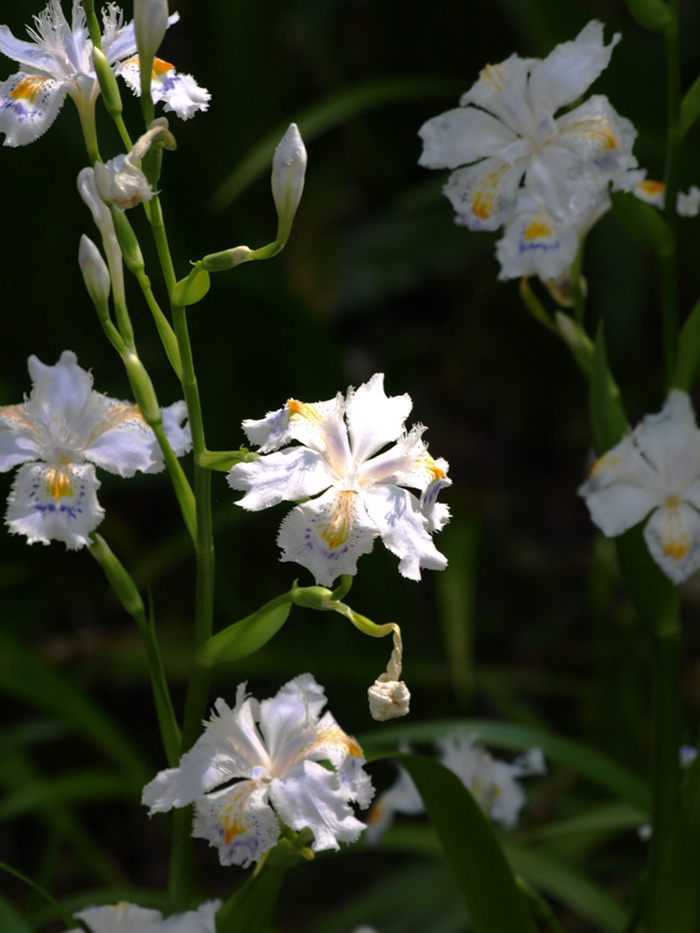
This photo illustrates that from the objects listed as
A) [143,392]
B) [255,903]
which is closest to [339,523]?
[143,392]

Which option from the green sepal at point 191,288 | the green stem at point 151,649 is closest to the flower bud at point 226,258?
the green sepal at point 191,288

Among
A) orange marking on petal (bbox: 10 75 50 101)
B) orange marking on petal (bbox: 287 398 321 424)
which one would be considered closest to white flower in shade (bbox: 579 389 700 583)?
orange marking on petal (bbox: 287 398 321 424)

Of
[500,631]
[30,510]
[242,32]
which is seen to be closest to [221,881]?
[500,631]

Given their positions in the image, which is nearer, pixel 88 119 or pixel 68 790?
pixel 88 119

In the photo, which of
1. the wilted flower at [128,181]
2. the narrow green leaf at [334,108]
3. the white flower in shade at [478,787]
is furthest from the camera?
the narrow green leaf at [334,108]

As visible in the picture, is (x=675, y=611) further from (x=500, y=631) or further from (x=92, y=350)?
(x=92, y=350)

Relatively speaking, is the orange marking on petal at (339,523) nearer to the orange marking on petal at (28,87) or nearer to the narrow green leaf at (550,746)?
the orange marking on petal at (28,87)

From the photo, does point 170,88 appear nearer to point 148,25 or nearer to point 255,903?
point 148,25
